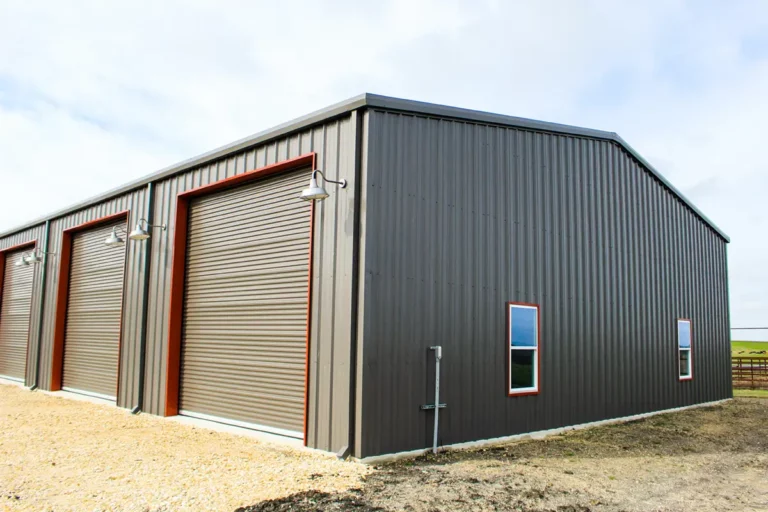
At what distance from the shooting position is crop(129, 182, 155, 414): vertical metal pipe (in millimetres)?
11703

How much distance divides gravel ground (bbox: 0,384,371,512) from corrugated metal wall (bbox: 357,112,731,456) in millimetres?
1161

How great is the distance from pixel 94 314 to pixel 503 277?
974 centimetres

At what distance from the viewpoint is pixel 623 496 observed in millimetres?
6441

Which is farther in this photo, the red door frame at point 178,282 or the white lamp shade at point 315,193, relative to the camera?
the red door frame at point 178,282

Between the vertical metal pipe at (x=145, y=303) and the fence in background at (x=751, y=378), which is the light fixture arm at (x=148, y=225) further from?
the fence in background at (x=751, y=378)

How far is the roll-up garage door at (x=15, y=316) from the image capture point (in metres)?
17.5

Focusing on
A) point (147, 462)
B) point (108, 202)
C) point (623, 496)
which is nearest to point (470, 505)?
point (623, 496)

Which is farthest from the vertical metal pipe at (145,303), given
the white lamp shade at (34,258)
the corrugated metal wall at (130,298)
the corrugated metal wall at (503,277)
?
the corrugated metal wall at (503,277)

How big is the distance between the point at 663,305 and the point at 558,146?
16.1 ft

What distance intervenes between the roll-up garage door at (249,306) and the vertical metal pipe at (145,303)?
1117 millimetres

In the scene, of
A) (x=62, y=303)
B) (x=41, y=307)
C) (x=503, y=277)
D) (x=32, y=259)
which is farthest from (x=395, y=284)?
(x=41, y=307)

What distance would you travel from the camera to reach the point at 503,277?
9445 millimetres

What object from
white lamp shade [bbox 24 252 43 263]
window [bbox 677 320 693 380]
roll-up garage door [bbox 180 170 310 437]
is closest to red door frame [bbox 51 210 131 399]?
white lamp shade [bbox 24 252 43 263]

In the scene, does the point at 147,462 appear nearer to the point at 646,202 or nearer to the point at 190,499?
the point at 190,499
